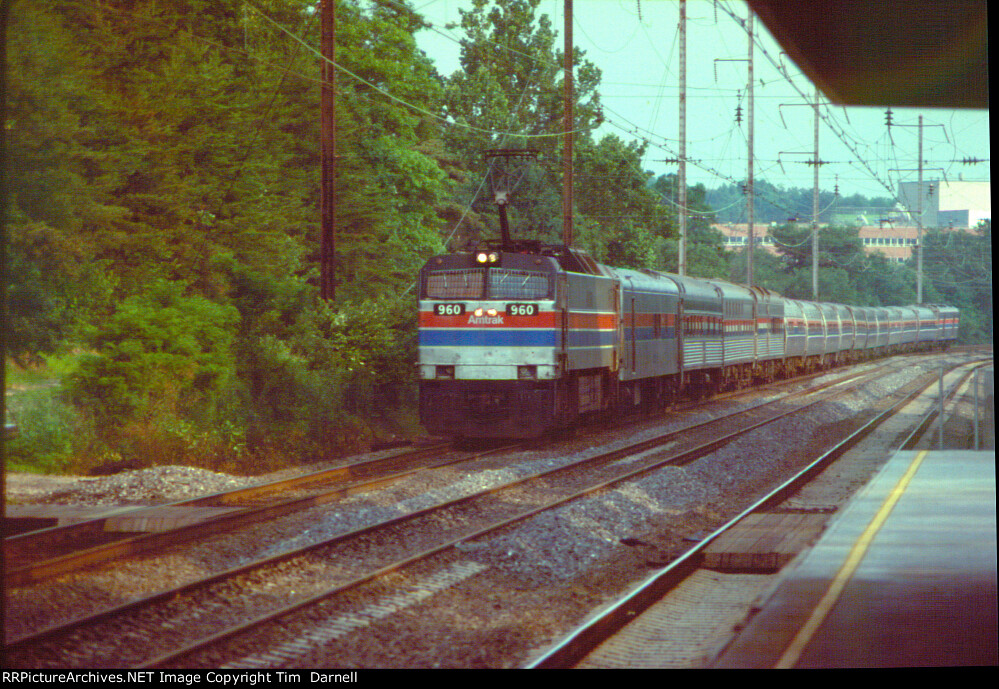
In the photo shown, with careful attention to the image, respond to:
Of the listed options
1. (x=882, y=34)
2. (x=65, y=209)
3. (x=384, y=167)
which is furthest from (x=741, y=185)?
(x=882, y=34)

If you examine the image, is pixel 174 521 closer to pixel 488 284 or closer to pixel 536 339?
pixel 536 339

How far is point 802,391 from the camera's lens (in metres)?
35.4

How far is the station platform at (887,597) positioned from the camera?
583 cm

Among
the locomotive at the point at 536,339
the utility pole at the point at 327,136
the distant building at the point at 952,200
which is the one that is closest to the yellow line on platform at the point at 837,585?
the locomotive at the point at 536,339

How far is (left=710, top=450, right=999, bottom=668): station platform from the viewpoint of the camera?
5832 millimetres

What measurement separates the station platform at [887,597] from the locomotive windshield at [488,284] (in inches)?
360

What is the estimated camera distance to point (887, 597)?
6.80 metres

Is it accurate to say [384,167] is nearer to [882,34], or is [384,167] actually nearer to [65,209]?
[65,209]

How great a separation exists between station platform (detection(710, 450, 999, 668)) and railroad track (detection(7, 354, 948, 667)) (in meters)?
3.46

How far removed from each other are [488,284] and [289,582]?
9984 mm

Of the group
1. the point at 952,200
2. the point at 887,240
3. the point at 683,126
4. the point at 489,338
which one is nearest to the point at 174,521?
the point at 489,338

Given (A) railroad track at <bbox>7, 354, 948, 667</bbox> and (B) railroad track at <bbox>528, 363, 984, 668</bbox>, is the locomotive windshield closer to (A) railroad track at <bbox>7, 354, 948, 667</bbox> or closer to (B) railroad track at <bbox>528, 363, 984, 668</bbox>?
(A) railroad track at <bbox>7, 354, 948, 667</bbox>

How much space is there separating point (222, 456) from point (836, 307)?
138ft

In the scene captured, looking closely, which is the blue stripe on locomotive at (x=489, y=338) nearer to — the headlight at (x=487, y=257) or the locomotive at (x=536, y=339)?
the locomotive at (x=536, y=339)
